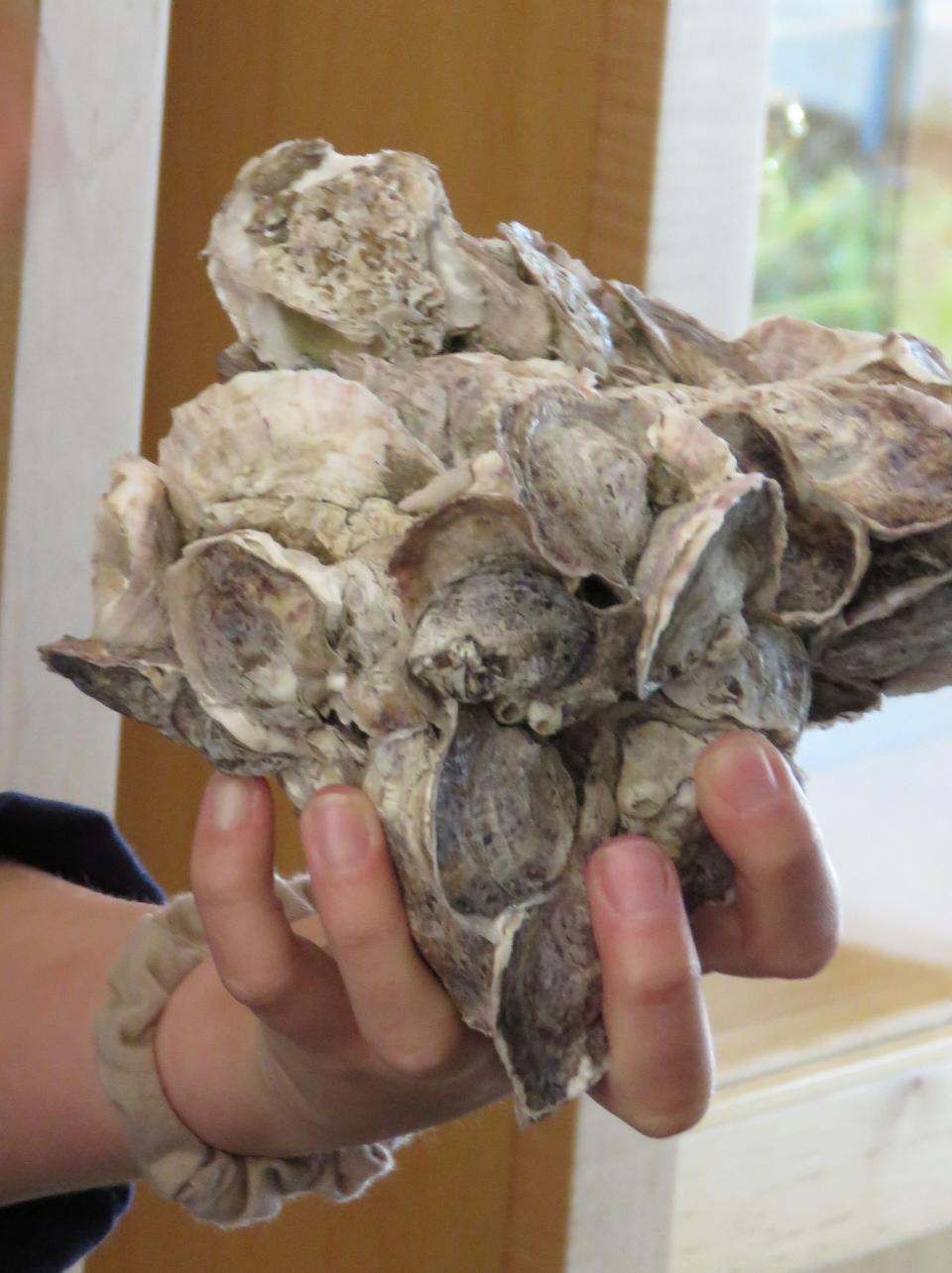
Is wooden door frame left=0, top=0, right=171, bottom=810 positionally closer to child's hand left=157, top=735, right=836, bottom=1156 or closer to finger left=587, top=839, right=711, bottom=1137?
child's hand left=157, top=735, right=836, bottom=1156

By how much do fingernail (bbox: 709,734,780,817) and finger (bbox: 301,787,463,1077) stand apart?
0.26 feet

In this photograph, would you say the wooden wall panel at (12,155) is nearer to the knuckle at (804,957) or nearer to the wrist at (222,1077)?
the wrist at (222,1077)

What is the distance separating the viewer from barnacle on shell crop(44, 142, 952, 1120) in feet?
1.05

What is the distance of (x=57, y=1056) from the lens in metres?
0.60

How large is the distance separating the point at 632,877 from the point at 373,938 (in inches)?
2.8

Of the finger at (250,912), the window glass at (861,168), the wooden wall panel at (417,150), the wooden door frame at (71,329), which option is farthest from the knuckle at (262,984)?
the window glass at (861,168)

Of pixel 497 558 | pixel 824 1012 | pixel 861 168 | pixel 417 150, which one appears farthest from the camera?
pixel 861 168

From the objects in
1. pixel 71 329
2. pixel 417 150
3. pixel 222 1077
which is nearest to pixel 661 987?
pixel 222 1077

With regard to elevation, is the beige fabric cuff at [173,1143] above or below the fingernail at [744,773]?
below

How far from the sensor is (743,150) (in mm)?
659

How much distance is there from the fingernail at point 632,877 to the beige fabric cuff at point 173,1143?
0.77ft

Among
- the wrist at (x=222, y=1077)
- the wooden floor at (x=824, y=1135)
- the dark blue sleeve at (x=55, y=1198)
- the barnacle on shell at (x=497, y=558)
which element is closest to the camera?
the barnacle on shell at (x=497, y=558)

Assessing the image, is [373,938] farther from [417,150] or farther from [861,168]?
[861,168]

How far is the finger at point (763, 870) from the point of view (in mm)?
338
